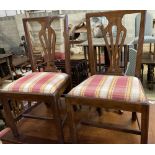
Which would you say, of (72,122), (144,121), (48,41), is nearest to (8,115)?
(72,122)

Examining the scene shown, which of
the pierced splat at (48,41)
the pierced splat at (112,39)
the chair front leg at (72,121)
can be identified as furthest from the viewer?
the pierced splat at (48,41)

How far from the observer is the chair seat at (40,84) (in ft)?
4.24

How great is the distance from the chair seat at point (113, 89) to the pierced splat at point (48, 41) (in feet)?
1.59

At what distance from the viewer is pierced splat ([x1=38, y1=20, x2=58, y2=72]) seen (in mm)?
1531

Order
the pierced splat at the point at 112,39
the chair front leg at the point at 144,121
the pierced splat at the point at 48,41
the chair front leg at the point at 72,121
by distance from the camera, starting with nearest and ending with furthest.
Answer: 1. the chair front leg at the point at 144,121
2. the chair front leg at the point at 72,121
3. the pierced splat at the point at 112,39
4. the pierced splat at the point at 48,41

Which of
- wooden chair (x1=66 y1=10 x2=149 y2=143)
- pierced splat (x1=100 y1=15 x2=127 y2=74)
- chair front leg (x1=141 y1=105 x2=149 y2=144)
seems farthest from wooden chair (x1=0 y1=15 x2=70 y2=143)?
chair front leg (x1=141 y1=105 x2=149 y2=144)

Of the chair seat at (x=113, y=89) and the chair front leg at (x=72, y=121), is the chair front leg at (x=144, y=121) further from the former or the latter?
the chair front leg at (x=72, y=121)

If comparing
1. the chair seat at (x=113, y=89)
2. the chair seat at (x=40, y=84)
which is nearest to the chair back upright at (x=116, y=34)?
the chair seat at (x=113, y=89)

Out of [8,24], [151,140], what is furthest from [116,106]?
[8,24]

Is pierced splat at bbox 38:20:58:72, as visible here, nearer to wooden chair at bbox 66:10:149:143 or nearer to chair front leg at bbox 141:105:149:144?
wooden chair at bbox 66:10:149:143

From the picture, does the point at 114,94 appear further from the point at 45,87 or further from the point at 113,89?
the point at 45,87

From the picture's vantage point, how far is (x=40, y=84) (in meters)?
1.33

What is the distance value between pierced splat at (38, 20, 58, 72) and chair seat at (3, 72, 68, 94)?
161 mm
